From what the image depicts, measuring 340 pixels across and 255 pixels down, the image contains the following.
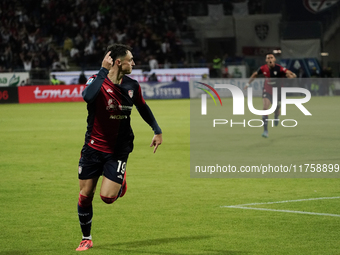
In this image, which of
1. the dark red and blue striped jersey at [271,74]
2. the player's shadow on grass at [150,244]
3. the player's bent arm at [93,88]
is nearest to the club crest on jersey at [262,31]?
the dark red and blue striped jersey at [271,74]

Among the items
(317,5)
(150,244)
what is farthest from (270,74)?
(317,5)

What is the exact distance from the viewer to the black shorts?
6227mm

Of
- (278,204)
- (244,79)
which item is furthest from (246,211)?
(244,79)

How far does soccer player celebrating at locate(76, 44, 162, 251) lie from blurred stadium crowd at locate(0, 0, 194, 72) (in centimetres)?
3436

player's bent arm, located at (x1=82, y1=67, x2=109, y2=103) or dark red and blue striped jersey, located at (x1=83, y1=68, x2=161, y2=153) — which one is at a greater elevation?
player's bent arm, located at (x1=82, y1=67, x2=109, y2=103)

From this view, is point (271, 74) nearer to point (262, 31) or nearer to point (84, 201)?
point (84, 201)

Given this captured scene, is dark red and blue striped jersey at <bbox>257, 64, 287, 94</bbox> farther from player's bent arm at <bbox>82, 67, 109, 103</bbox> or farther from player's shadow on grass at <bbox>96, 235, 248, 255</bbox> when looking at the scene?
player's bent arm at <bbox>82, 67, 109, 103</bbox>

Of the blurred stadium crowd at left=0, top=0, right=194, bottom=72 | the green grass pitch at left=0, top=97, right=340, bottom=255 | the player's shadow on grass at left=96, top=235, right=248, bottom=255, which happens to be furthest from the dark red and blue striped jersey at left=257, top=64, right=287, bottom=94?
the blurred stadium crowd at left=0, top=0, right=194, bottom=72

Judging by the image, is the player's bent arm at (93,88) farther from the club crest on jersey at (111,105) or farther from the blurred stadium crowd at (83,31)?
the blurred stadium crowd at (83,31)

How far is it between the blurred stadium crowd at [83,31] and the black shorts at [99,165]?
34.5 m

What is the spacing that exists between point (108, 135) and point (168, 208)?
247 cm

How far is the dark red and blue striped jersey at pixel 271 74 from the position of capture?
17641mm

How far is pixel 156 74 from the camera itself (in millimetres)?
39469

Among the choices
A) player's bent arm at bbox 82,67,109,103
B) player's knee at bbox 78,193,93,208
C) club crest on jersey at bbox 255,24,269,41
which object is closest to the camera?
player's bent arm at bbox 82,67,109,103
